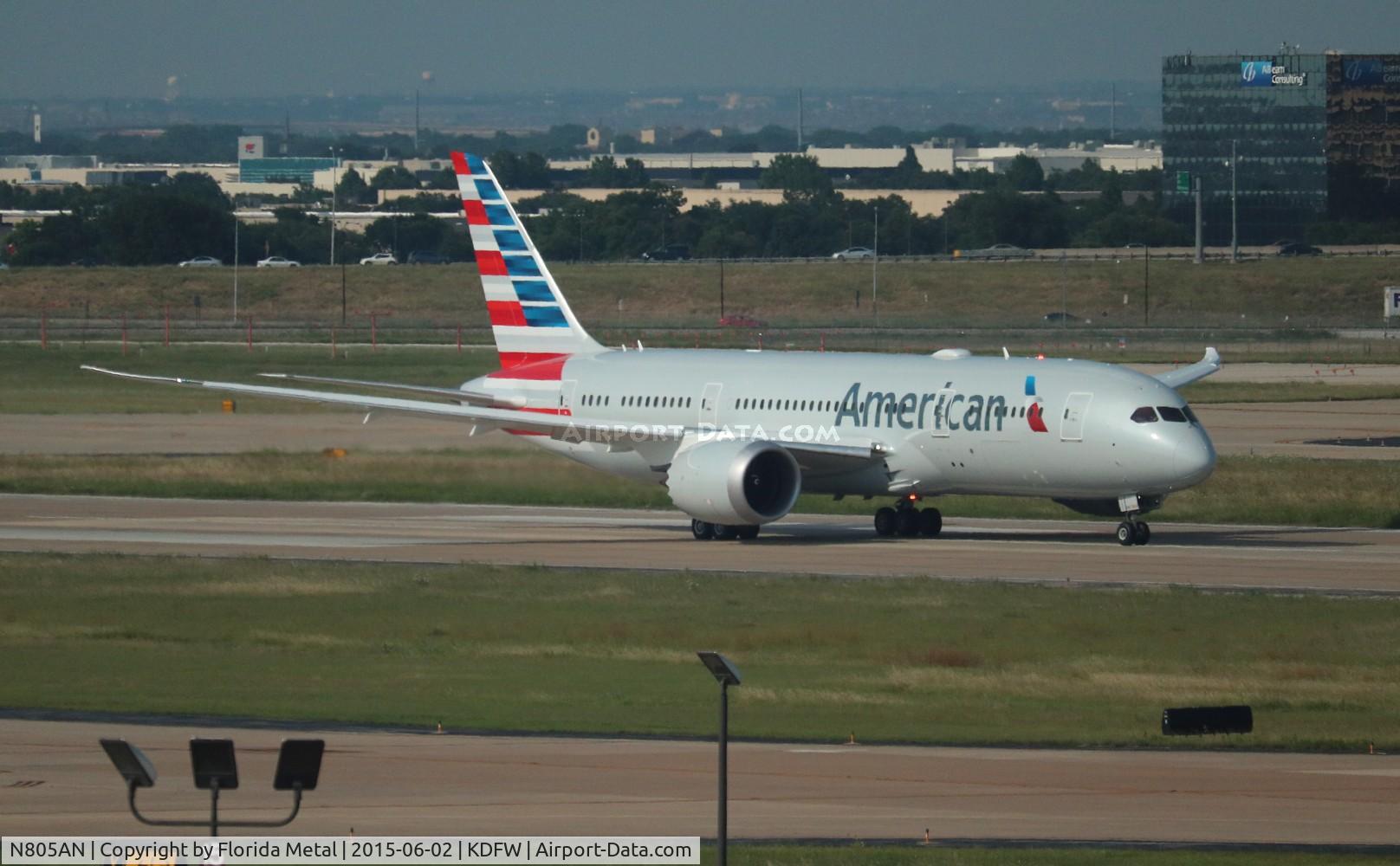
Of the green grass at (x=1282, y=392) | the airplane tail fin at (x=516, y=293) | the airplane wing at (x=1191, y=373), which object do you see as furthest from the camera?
the green grass at (x=1282, y=392)

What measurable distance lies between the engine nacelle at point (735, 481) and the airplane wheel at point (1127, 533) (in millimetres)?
7184

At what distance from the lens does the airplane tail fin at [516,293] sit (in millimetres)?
55062

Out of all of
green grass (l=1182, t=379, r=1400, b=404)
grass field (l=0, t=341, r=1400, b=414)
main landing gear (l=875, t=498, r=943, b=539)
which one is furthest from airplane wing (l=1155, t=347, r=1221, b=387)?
grass field (l=0, t=341, r=1400, b=414)

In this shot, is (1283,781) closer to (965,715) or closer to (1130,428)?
(965,715)

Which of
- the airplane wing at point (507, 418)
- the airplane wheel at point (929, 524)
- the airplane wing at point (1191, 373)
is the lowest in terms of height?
the airplane wheel at point (929, 524)

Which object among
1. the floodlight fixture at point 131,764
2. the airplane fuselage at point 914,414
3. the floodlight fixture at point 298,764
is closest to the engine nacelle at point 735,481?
the airplane fuselage at point 914,414

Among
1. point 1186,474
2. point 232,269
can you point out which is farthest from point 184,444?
point 232,269

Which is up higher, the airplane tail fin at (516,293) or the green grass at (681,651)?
the airplane tail fin at (516,293)

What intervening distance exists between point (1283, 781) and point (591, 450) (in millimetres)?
30671

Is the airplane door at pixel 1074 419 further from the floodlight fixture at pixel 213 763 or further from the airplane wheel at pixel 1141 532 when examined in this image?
the floodlight fixture at pixel 213 763

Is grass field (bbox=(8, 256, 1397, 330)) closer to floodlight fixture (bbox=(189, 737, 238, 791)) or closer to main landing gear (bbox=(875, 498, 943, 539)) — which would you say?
main landing gear (bbox=(875, 498, 943, 539))

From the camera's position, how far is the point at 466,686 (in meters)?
29.8

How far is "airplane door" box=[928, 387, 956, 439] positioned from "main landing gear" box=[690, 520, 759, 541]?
16.4 ft

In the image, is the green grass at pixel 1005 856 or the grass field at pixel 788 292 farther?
the grass field at pixel 788 292
